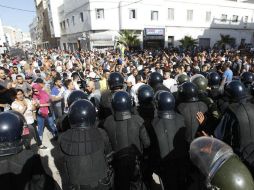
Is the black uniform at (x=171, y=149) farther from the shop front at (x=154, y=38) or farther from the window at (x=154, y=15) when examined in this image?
the window at (x=154, y=15)

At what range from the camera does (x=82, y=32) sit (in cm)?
2886

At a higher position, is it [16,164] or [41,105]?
[16,164]

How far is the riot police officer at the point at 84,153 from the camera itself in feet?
8.19

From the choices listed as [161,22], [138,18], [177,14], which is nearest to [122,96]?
[138,18]

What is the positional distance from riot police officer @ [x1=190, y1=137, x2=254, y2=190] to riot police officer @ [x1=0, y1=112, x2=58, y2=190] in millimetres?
1454

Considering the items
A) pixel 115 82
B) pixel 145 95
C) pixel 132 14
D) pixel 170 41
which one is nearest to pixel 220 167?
pixel 145 95

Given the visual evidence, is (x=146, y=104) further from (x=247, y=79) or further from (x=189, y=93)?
(x=247, y=79)

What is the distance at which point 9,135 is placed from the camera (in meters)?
2.12

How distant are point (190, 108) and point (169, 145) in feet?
2.85

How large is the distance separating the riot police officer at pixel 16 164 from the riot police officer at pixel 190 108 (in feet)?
7.18

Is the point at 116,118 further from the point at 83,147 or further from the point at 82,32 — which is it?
the point at 82,32

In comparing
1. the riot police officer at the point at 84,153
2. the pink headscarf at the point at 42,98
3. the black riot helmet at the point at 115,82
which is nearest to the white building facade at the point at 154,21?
the pink headscarf at the point at 42,98

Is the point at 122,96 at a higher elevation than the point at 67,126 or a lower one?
higher

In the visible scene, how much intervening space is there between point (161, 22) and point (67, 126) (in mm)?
27966
